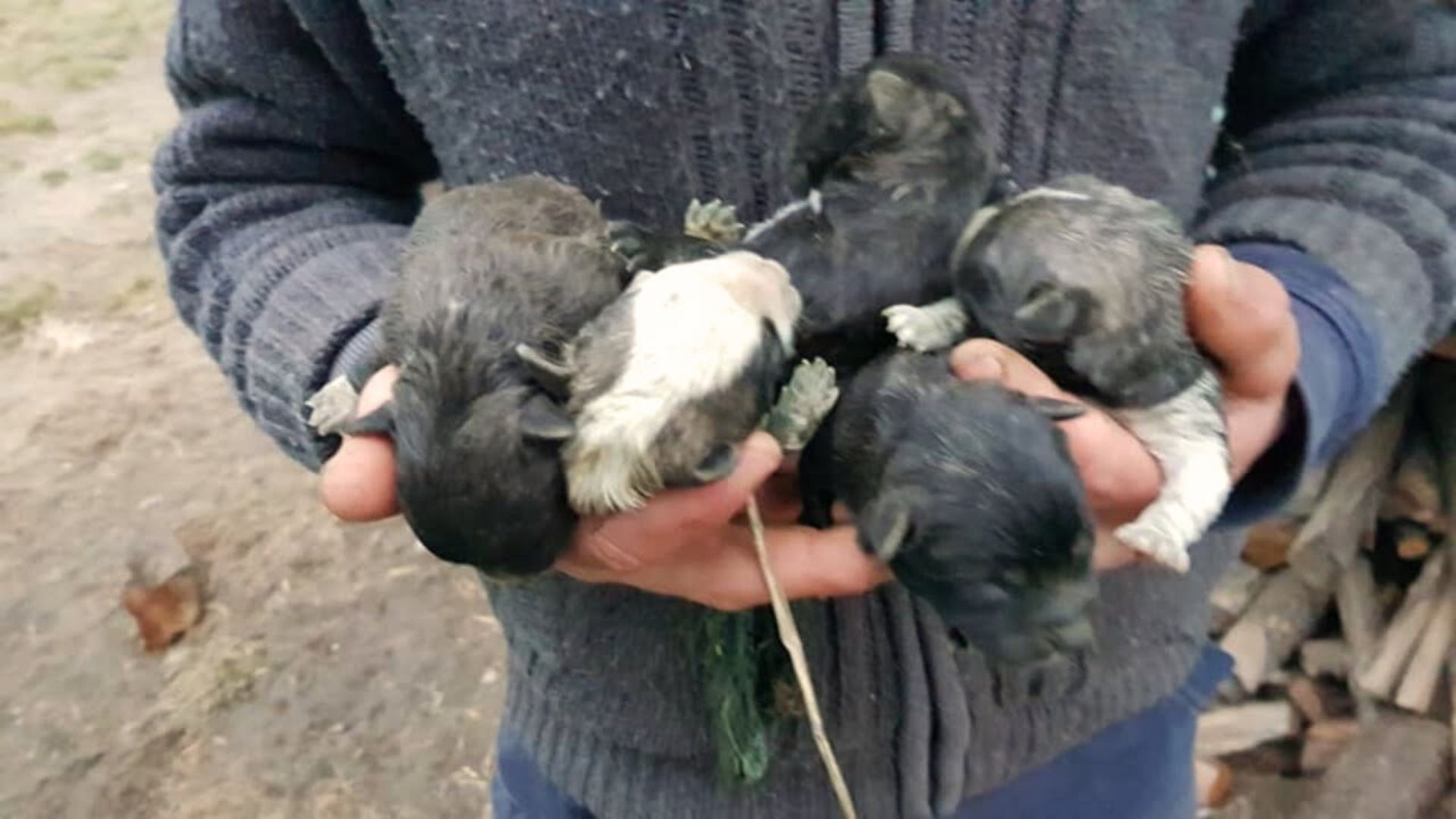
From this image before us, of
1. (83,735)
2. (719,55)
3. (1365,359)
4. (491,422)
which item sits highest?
(719,55)

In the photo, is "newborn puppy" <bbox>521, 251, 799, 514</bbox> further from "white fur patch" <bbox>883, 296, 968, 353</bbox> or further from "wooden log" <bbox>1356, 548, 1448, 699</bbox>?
"wooden log" <bbox>1356, 548, 1448, 699</bbox>

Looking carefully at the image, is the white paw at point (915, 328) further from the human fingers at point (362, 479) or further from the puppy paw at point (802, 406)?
the human fingers at point (362, 479)

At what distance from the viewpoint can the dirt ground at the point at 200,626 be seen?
8.18 feet

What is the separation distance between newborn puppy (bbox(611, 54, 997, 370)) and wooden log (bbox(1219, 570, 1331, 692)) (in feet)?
5.60

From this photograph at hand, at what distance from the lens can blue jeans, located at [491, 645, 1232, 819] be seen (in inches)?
44.6

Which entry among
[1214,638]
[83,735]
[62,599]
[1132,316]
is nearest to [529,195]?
[1132,316]

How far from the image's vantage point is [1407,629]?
2283mm

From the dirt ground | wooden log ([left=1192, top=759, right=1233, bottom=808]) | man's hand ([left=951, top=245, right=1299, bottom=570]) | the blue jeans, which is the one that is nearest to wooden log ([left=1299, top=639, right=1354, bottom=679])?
wooden log ([left=1192, top=759, right=1233, bottom=808])

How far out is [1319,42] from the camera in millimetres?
1088

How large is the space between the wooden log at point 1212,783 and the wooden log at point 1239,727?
0.03 metres

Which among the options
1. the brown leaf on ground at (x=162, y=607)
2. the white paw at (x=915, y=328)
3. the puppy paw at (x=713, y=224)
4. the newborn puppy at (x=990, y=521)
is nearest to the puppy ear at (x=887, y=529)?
the newborn puppy at (x=990, y=521)

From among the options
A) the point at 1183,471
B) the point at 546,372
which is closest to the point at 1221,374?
the point at 1183,471

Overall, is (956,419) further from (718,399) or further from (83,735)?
(83,735)

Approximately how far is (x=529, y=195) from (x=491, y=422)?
6.5 inches
